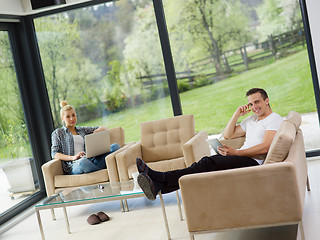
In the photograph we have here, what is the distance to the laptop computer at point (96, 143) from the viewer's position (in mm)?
4961

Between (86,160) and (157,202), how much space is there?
0.96 meters

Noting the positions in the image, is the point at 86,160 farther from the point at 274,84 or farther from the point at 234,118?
the point at 274,84

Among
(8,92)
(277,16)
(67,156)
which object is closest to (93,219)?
Answer: (67,156)

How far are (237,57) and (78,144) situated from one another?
2.37 meters

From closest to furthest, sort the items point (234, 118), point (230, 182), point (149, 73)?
point (230, 182) < point (234, 118) < point (149, 73)

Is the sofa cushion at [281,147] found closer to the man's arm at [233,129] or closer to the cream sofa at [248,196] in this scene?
the cream sofa at [248,196]

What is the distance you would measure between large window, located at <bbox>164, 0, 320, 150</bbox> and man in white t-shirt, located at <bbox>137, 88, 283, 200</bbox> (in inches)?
81.0

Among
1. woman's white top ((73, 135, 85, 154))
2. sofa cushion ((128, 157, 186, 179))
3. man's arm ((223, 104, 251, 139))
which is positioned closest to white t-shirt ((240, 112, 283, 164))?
man's arm ((223, 104, 251, 139))

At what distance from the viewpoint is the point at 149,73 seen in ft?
20.5

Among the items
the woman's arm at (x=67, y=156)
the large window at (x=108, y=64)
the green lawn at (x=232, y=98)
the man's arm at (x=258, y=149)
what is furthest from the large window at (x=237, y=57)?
the man's arm at (x=258, y=149)

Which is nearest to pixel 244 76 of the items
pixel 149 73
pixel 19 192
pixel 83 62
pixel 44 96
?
pixel 149 73

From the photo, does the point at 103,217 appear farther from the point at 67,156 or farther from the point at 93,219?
the point at 67,156

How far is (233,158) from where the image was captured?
3.60 meters

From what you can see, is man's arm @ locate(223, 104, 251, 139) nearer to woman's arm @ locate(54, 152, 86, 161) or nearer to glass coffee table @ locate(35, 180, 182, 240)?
glass coffee table @ locate(35, 180, 182, 240)
